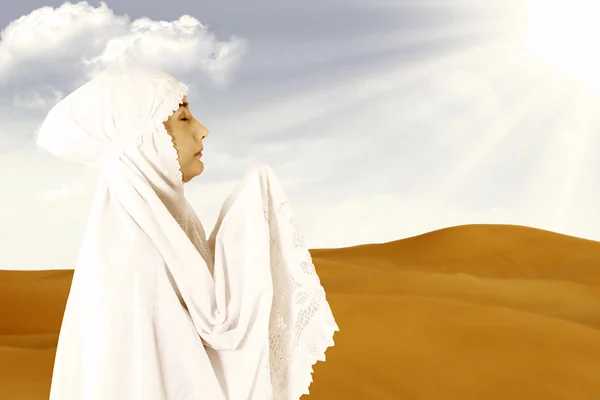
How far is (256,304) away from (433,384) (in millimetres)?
4404

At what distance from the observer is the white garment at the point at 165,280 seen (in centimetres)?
314

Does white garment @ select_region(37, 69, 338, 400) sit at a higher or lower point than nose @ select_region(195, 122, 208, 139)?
lower

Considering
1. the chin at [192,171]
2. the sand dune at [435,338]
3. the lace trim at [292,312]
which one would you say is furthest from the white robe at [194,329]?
the sand dune at [435,338]

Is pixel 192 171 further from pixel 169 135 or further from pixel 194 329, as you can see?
pixel 194 329

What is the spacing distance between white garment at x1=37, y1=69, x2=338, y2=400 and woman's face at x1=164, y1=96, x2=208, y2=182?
2.2 inches

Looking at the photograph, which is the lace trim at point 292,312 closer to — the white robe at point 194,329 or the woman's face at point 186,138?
the white robe at point 194,329

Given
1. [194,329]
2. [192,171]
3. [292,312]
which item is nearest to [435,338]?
[292,312]

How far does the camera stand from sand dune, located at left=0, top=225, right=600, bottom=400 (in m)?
7.18

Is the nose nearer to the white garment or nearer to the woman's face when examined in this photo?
the woman's face

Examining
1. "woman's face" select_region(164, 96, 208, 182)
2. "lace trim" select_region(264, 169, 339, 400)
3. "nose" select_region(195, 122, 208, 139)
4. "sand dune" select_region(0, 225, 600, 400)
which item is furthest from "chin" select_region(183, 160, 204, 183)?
"sand dune" select_region(0, 225, 600, 400)

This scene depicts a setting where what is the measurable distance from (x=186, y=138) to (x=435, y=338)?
526 centimetres

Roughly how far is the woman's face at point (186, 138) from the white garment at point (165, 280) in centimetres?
6

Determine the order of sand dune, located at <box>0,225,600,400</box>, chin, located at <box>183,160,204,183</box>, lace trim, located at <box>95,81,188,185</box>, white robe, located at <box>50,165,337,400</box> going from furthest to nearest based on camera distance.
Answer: sand dune, located at <box>0,225,600,400</box> → chin, located at <box>183,160,204,183</box> → lace trim, located at <box>95,81,188,185</box> → white robe, located at <box>50,165,337,400</box>

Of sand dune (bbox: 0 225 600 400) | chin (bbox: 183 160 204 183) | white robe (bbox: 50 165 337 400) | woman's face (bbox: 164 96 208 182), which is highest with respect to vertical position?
sand dune (bbox: 0 225 600 400)
